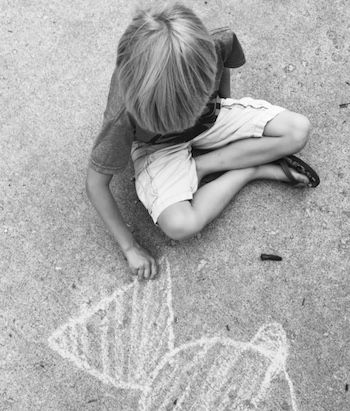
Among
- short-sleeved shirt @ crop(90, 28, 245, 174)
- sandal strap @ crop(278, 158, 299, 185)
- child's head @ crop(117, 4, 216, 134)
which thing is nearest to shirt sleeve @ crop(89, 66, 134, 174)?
short-sleeved shirt @ crop(90, 28, 245, 174)

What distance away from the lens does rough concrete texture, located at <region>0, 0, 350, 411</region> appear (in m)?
1.58

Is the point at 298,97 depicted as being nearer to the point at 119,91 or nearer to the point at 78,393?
the point at 119,91

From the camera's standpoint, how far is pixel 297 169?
1.71m

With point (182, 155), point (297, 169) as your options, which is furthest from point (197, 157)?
point (297, 169)

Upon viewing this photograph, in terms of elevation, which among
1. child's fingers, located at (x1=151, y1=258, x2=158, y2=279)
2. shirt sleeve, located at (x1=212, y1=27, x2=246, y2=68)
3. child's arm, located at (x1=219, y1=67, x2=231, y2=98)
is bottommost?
child's fingers, located at (x1=151, y1=258, x2=158, y2=279)

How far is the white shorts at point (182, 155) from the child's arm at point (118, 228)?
10cm

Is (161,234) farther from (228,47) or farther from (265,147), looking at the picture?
(228,47)

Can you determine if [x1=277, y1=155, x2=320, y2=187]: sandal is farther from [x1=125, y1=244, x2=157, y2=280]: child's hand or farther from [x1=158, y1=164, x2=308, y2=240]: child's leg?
[x1=125, y1=244, x2=157, y2=280]: child's hand

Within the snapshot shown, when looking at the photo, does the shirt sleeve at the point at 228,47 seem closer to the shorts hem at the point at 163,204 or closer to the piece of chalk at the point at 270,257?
the shorts hem at the point at 163,204

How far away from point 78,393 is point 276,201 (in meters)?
0.81

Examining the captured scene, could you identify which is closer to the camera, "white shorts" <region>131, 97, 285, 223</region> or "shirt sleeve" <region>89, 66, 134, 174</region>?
"shirt sleeve" <region>89, 66, 134, 174</region>

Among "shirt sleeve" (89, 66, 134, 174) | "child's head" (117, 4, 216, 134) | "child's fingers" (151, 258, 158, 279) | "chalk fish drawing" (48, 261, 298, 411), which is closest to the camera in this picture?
"child's head" (117, 4, 216, 134)

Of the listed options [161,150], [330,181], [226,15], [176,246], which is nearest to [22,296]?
[176,246]

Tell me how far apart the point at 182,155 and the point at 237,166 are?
0.18m
